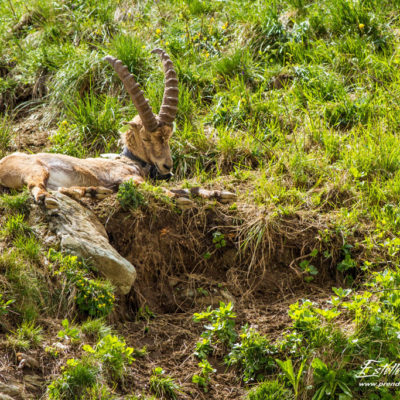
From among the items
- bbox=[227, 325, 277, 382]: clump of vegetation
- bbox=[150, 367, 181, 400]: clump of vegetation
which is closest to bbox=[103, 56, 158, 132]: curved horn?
bbox=[227, 325, 277, 382]: clump of vegetation

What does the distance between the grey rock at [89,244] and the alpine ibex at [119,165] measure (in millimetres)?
144

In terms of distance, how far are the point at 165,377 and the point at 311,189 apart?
3.07 metres

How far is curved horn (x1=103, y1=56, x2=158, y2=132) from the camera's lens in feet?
22.9

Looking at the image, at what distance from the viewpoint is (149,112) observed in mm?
7125

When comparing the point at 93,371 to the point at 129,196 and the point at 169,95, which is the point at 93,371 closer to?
the point at 129,196

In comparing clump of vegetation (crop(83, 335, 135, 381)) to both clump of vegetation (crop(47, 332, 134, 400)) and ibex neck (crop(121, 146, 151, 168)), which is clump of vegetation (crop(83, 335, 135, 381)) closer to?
clump of vegetation (crop(47, 332, 134, 400))

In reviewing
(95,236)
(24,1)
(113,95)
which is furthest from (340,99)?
(24,1)

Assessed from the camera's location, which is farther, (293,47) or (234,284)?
(293,47)

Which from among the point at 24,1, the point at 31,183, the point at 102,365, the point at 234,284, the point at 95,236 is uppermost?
the point at 24,1

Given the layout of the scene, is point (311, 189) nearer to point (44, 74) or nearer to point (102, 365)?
point (102, 365)

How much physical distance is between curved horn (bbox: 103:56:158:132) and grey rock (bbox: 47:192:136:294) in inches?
72.8

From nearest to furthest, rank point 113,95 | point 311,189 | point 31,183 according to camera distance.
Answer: point 31,183 → point 311,189 → point 113,95

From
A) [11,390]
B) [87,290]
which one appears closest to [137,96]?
[87,290]

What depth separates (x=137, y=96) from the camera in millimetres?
7004
